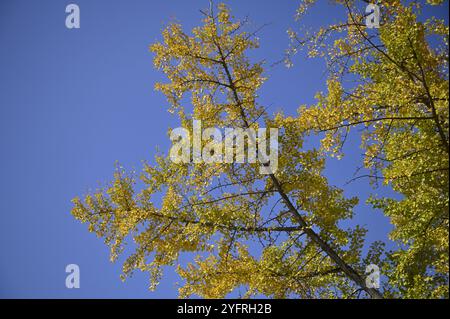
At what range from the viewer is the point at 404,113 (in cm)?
632

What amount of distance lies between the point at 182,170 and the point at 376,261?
3406mm

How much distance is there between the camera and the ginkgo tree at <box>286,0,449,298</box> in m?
5.72

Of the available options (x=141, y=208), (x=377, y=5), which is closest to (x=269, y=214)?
(x=141, y=208)

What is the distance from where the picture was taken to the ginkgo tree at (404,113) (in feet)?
18.8
